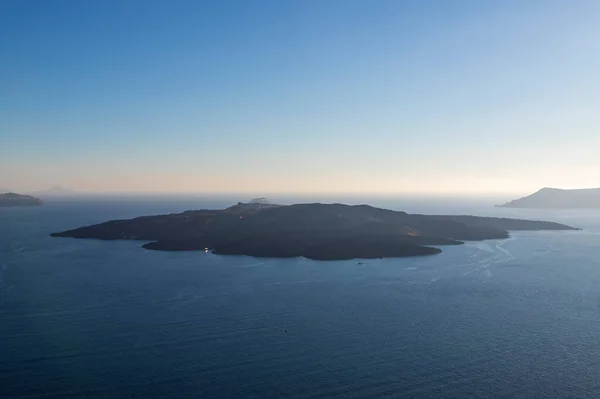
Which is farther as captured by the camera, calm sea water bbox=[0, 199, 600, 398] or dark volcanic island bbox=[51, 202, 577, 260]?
dark volcanic island bbox=[51, 202, 577, 260]

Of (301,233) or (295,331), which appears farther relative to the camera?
(301,233)

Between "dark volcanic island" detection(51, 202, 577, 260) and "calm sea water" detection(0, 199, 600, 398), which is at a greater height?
"dark volcanic island" detection(51, 202, 577, 260)

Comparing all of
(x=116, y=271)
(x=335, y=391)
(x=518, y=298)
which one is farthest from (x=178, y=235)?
(x=335, y=391)

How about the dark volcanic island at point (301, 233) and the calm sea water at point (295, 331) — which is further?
the dark volcanic island at point (301, 233)

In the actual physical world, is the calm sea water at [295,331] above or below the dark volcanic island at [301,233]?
below

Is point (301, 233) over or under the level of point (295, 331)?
over
